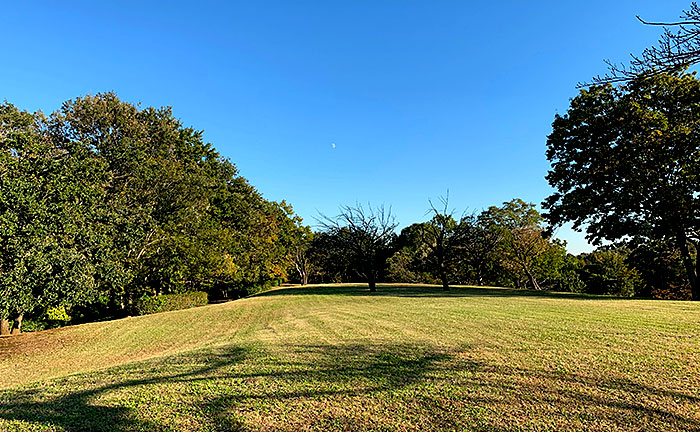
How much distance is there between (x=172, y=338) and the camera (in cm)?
1145

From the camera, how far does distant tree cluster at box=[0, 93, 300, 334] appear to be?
11680 millimetres

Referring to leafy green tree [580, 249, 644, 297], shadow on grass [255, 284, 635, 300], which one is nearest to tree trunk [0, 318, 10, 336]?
shadow on grass [255, 284, 635, 300]

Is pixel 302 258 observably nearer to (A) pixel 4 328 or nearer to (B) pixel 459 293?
(B) pixel 459 293

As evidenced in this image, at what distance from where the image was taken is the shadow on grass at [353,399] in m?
3.65

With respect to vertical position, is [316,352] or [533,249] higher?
[533,249]

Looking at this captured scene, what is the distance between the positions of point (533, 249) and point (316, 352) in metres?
31.0

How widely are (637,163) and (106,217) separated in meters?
23.7

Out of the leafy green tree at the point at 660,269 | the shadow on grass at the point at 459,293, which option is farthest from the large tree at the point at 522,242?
the shadow on grass at the point at 459,293

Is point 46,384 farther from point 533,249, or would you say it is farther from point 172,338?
point 533,249

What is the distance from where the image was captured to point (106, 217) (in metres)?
15.7

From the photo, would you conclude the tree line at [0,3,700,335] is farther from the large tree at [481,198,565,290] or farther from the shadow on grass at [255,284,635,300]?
the large tree at [481,198,565,290]

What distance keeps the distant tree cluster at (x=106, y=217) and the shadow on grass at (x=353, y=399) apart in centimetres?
796

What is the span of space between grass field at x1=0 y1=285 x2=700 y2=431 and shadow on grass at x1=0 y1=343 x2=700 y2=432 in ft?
0.07

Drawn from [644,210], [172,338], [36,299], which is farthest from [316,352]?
[644,210]
